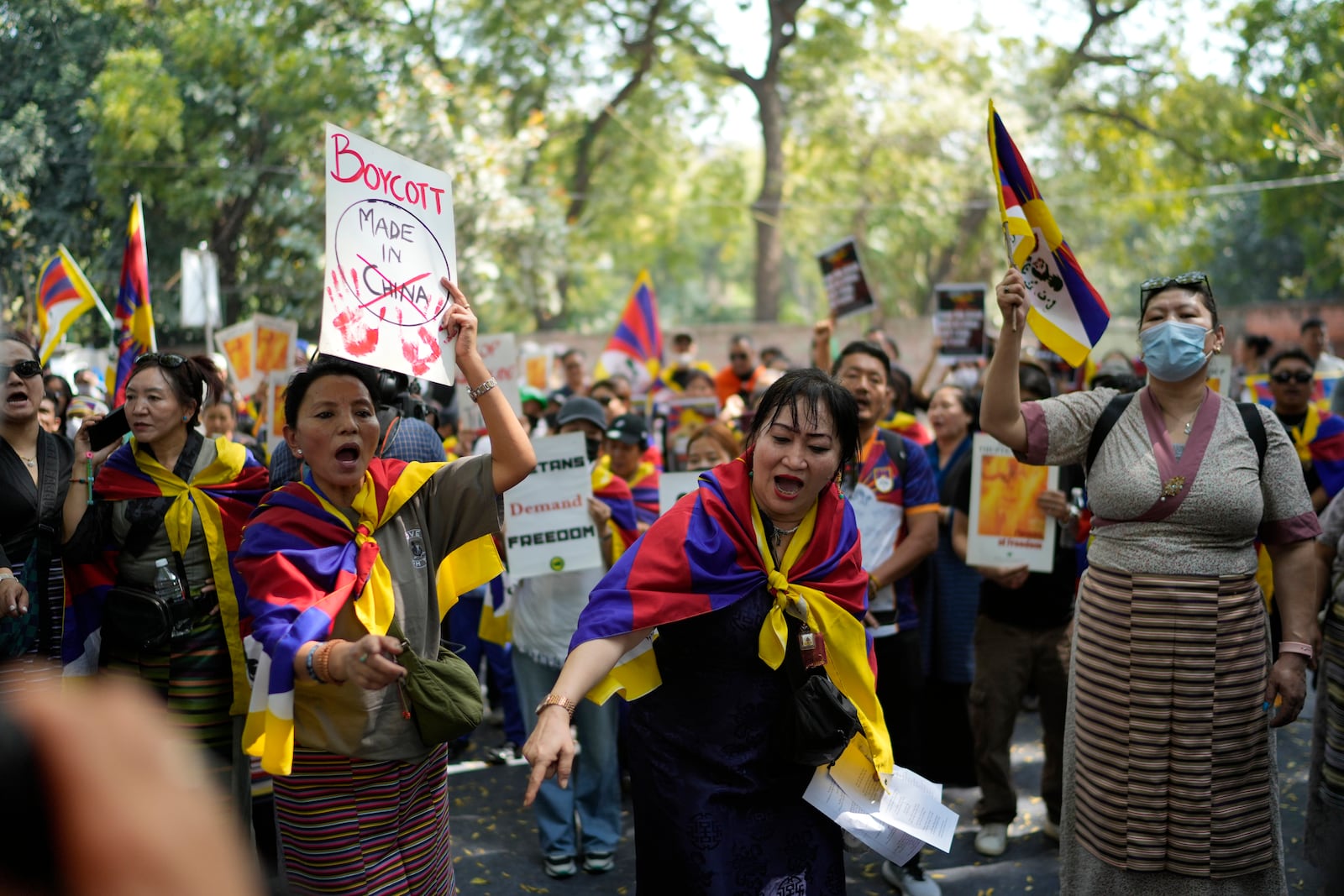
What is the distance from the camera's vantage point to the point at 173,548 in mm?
4086

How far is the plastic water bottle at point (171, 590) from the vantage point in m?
4.02

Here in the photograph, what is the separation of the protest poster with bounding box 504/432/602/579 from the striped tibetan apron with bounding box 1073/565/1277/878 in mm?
2635

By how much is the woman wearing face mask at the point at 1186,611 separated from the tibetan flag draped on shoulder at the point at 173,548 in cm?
271

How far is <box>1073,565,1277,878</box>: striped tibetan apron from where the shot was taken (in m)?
3.62

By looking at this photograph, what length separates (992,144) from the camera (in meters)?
3.92

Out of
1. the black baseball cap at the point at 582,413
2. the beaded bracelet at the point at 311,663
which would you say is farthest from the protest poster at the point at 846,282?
the beaded bracelet at the point at 311,663

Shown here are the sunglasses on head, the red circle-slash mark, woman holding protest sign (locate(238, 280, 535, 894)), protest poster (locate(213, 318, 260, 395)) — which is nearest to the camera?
woman holding protest sign (locate(238, 280, 535, 894))

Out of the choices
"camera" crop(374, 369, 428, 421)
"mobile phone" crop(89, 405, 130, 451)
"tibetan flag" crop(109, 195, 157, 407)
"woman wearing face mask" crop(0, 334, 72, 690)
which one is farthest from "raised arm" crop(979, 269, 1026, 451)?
"tibetan flag" crop(109, 195, 157, 407)

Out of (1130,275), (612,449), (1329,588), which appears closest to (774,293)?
(612,449)

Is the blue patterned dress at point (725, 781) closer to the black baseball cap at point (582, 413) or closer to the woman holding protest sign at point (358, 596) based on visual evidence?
the woman holding protest sign at point (358, 596)

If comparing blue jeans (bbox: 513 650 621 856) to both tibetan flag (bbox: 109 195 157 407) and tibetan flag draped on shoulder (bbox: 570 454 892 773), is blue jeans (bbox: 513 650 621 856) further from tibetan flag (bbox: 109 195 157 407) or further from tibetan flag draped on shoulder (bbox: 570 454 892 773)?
tibetan flag (bbox: 109 195 157 407)

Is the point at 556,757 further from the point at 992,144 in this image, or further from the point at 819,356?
the point at 819,356

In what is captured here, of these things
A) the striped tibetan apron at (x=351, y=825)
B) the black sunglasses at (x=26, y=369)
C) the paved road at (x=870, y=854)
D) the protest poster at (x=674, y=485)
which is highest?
the black sunglasses at (x=26, y=369)

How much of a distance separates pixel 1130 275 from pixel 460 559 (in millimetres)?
66911
